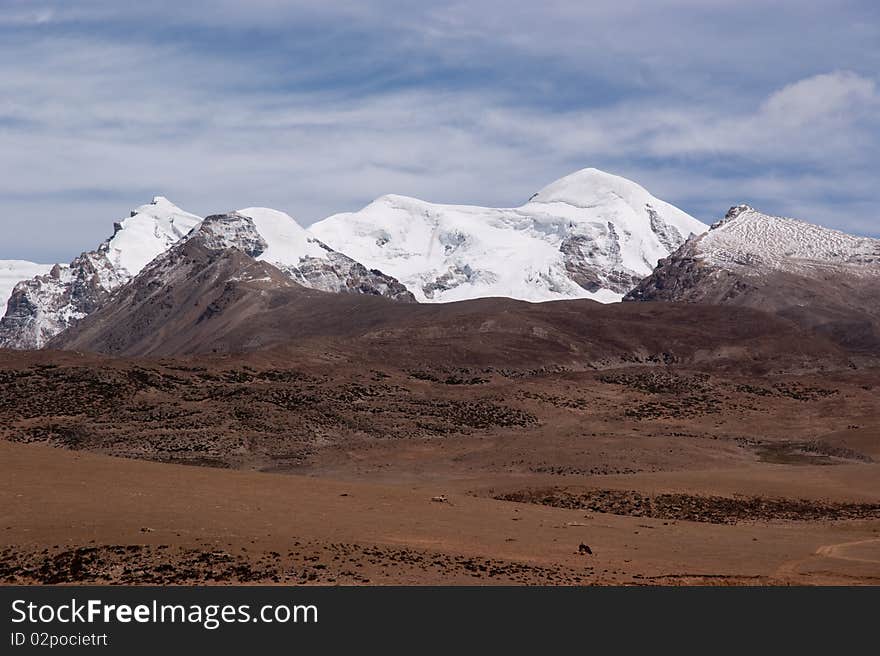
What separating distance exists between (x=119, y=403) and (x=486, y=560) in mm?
60383

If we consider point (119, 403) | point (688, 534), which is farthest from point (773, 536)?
point (119, 403)

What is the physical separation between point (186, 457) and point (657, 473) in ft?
95.2

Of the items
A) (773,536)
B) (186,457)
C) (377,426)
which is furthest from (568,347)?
(773,536)

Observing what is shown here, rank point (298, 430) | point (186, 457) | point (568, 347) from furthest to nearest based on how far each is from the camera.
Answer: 1. point (568, 347)
2. point (298, 430)
3. point (186, 457)

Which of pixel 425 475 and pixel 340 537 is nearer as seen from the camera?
pixel 340 537

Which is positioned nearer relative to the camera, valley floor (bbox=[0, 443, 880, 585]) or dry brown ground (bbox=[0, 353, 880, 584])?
valley floor (bbox=[0, 443, 880, 585])

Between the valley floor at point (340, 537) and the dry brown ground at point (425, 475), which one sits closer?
the valley floor at point (340, 537)

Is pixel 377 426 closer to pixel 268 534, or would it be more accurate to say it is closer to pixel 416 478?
pixel 416 478

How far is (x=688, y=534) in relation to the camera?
46.4m

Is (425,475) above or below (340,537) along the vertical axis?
→ below

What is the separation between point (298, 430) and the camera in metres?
88.5
